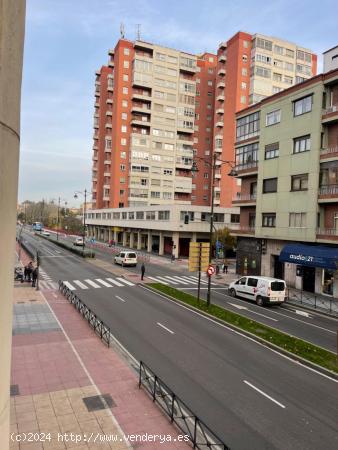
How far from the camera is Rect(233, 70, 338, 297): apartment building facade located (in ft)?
91.5

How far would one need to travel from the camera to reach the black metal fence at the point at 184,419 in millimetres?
7606

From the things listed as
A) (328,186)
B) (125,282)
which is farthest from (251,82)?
(125,282)

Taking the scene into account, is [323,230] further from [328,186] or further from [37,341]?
[37,341]

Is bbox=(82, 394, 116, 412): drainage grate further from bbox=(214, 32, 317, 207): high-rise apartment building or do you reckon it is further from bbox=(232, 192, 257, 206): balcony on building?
bbox=(214, 32, 317, 207): high-rise apartment building

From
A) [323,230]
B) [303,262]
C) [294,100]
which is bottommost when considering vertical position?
[303,262]

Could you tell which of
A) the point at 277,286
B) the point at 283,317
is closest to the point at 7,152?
the point at 283,317

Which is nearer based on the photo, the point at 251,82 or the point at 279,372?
the point at 279,372

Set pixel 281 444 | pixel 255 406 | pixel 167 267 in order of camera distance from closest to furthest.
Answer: pixel 281 444 < pixel 255 406 < pixel 167 267

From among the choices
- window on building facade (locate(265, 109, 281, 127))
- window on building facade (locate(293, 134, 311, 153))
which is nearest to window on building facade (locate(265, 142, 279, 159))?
window on building facade (locate(265, 109, 281, 127))

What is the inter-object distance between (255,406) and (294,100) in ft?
91.7

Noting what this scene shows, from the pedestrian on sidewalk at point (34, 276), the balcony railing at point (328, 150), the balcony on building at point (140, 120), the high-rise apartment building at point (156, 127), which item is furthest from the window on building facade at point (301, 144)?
the balcony on building at point (140, 120)

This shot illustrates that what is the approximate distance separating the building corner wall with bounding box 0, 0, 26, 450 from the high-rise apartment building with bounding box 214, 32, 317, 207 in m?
70.1

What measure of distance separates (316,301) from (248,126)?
66.0 feet

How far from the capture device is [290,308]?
24422 millimetres
